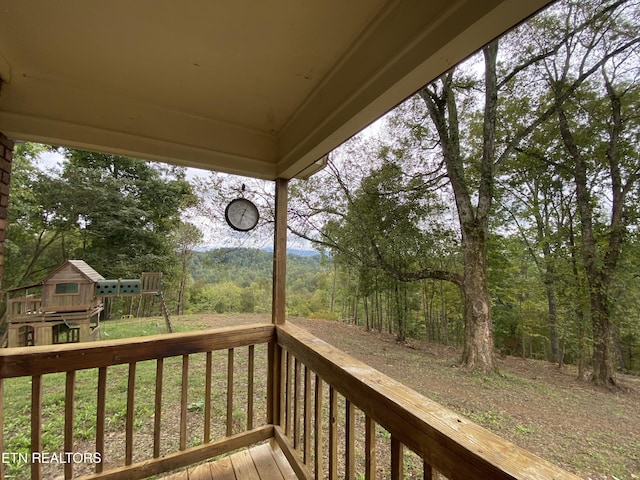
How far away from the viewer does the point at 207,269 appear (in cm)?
199

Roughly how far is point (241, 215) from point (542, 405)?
2.05 meters

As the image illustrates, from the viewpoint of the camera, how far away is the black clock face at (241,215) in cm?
197

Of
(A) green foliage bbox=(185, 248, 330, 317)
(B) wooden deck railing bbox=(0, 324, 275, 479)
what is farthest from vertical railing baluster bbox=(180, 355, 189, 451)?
(A) green foliage bbox=(185, 248, 330, 317)

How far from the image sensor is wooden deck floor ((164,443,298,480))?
1.47m

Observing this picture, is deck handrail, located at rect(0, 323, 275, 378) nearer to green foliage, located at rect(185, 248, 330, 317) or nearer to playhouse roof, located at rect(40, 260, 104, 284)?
green foliage, located at rect(185, 248, 330, 317)

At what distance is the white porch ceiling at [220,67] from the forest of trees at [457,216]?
285 mm

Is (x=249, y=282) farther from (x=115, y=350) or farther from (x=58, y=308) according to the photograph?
(x=58, y=308)

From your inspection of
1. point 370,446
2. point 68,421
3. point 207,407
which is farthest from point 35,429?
point 370,446

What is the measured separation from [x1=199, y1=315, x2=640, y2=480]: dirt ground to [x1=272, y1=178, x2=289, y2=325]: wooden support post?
747 millimetres

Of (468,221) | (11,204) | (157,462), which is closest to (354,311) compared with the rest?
(468,221)

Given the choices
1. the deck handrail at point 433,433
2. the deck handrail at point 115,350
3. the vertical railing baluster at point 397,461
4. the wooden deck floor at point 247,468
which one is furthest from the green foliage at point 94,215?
the vertical railing baluster at point 397,461

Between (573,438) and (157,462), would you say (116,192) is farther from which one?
(573,438)

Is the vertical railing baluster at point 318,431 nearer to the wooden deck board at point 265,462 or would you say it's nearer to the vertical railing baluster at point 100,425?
the wooden deck board at point 265,462

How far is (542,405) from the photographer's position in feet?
3.42
